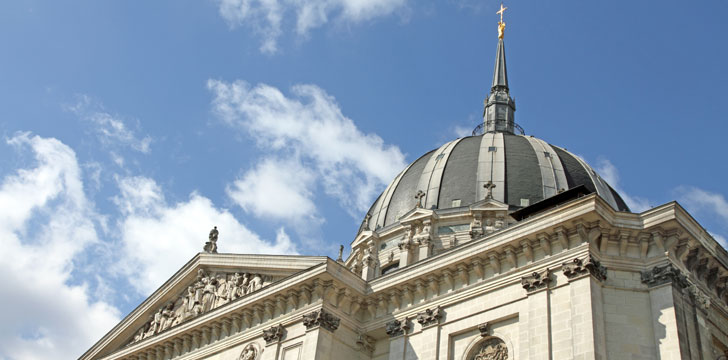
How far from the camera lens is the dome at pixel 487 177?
48688 millimetres

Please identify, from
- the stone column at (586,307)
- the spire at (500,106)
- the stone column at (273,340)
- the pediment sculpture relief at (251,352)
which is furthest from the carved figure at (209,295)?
the spire at (500,106)

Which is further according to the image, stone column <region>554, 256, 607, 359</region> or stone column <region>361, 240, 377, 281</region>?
stone column <region>361, 240, 377, 281</region>

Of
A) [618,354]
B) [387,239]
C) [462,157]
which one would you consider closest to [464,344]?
[618,354]

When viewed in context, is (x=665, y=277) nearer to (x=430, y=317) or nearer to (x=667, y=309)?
(x=667, y=309)

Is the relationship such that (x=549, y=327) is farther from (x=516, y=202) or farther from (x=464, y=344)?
(x=516, y=202)

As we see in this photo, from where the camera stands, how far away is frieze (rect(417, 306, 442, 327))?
29078 millimetres

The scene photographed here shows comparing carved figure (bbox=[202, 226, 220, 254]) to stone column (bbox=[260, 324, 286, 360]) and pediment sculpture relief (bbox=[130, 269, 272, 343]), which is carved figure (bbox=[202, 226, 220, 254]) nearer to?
pediment sculpture relief (bbox=[130, 269, 272, 343])

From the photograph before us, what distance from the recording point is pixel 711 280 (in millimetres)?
27766

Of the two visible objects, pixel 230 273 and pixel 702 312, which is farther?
pixel 230 273

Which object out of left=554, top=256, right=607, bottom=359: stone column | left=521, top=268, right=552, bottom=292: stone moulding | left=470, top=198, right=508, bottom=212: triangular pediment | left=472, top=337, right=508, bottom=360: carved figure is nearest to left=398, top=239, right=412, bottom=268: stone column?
left=470, top=198, right=508, bottom=212: triangular pediment

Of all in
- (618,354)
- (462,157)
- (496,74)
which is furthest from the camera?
(496,74)

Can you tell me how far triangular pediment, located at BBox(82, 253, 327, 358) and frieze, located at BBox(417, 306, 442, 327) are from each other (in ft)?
15.0

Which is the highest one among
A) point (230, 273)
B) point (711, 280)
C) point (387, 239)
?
point (387, 239)

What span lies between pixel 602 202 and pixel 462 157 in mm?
25988
